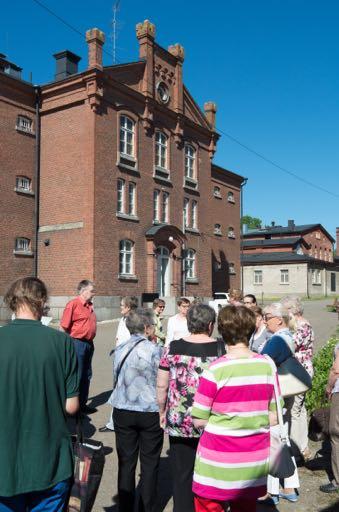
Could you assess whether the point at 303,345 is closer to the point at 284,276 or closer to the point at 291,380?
the point at 291,380

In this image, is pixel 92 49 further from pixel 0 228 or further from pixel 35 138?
pixel 0 228

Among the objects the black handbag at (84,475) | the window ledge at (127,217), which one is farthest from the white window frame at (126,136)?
the black handbag at (84,475)

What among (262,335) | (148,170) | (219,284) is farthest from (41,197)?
(262,335)

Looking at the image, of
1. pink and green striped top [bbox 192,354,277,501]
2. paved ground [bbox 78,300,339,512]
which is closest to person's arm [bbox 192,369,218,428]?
pink and green striped top [bbox 192,354,277,501]

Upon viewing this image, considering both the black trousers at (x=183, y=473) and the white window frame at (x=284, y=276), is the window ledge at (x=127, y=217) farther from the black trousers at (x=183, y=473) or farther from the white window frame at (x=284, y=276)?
the white window frame at (x=284, y=276)

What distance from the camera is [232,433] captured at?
10.4 ft

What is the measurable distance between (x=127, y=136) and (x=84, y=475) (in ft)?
84.2

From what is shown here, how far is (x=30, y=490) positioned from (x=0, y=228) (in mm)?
23420

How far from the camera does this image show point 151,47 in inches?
1152

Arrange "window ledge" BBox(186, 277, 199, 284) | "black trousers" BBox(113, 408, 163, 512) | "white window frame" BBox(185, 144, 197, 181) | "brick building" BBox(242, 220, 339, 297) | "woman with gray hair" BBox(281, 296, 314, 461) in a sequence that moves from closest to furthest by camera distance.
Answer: "black trousers" BBox(113, 408, 163, 512), "woman with gray hair" BBox(281, 296, 314, 461), "window ledge" BBox(186, 277, 199, 284), "white window frame" BBox(185, 144, 197, 181), "brick building" BBox(242, 220, 339, 297)

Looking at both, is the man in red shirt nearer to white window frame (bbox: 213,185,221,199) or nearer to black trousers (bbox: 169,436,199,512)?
black trousers (bbox: 169,436,199,512)

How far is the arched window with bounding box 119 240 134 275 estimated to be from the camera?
88.1 ft

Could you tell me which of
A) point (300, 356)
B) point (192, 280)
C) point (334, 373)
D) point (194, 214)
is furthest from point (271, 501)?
point (194, 214)

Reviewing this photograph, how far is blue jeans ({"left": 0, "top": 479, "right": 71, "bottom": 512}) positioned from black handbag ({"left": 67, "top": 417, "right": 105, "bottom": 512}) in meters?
0.46
